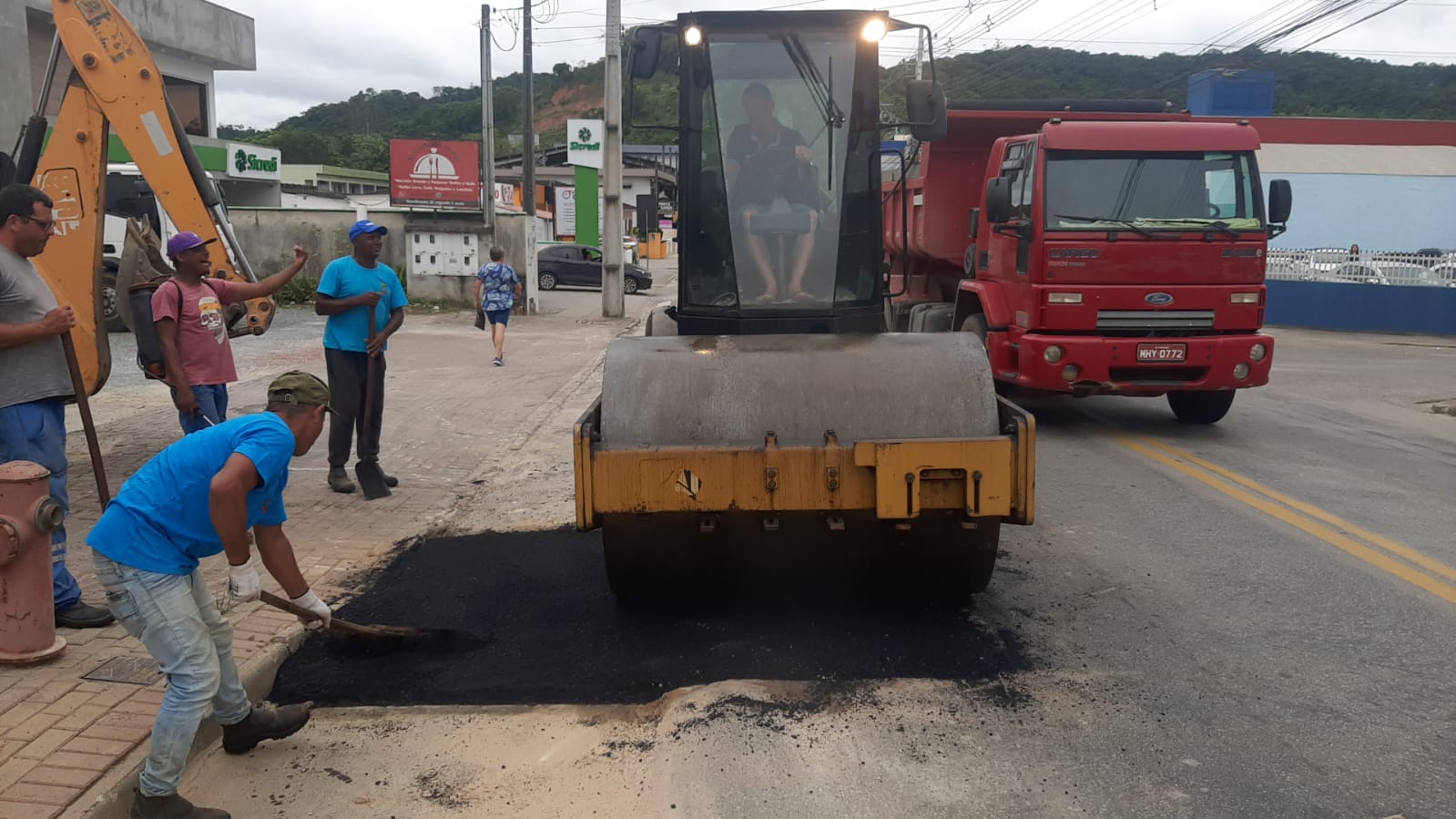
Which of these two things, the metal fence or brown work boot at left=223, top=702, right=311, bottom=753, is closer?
brown work boot at left=223, top=702, right=311, bottom=753

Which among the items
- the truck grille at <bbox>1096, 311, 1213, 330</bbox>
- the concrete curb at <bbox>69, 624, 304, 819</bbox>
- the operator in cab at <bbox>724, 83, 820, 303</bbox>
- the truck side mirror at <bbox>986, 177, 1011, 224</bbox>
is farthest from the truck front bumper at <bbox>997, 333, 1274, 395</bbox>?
the concrete curb at <bbox>69, 624, 304, 819</bbox>

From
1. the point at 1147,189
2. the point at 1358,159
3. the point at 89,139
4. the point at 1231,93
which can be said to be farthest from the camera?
the point at 1231,93

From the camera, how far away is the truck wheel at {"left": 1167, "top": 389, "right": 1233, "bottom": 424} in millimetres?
10188

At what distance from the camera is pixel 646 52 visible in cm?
632

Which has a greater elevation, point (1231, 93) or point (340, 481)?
point (1231, 93)

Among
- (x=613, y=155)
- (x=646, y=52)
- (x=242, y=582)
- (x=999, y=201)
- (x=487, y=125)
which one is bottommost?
(x=242, y=582)

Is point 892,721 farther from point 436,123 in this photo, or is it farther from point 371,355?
point 436,123

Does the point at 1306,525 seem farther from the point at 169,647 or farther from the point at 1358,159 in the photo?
the point at 1358,159

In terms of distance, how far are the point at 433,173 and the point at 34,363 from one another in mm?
23902

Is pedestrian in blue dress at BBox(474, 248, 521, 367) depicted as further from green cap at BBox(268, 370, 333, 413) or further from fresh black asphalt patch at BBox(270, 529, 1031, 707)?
green cap at BBox(268, 370, 333, 413)

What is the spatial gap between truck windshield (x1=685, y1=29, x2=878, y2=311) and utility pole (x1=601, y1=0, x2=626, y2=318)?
15.1 m

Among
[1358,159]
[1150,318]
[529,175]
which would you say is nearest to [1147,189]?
[1150,318]

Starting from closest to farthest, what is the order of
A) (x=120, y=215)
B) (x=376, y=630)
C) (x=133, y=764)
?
(x=133, y=764), (x=376, y=630), (x=120, y=215)

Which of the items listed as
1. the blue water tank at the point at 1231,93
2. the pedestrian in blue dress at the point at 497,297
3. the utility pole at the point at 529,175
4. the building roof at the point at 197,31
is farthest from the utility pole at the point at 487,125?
the blue water tank at the point at 1231,93
